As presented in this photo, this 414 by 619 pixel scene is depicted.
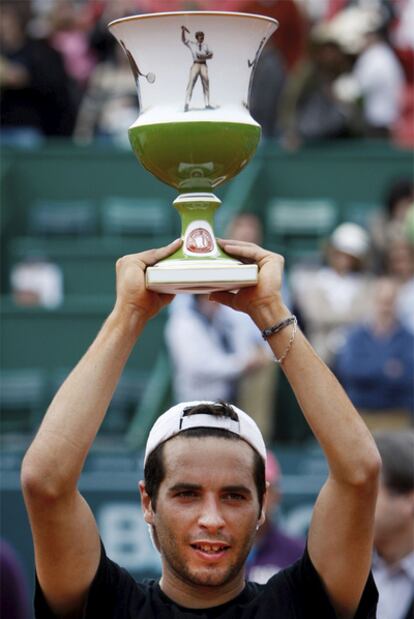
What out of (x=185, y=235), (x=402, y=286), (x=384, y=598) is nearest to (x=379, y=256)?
(x=402, y=286)

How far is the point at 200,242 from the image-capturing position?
12.6 feet

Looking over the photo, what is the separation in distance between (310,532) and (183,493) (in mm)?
294

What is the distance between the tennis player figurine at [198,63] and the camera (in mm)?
3809

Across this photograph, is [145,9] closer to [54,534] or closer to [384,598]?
[384,598]

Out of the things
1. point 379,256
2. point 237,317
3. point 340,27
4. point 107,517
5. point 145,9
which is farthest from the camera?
point 145,9

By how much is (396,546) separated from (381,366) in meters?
3.74

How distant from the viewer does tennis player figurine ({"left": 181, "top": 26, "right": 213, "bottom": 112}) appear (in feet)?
12.5

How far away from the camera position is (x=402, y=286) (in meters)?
9.98

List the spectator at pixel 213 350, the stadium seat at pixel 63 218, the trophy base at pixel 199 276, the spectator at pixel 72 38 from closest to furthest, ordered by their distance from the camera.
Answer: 1. the trophy base at pixel 199 276
2. the spectator at pixel 213 350
3. the stadium seat at pixel 63 218
4. the spectator at pixel 72 38

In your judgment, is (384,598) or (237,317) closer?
(384,598)

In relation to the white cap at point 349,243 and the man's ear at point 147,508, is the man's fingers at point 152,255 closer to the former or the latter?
the man's ear at point 147,508

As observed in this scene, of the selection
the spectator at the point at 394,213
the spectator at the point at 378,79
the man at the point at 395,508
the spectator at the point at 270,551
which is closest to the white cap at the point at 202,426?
the man at the point at 395,508

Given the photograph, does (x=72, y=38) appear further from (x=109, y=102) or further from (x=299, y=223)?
(x=299, y=223)

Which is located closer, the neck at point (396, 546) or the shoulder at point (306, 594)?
the shoulder at point (306, 594)
